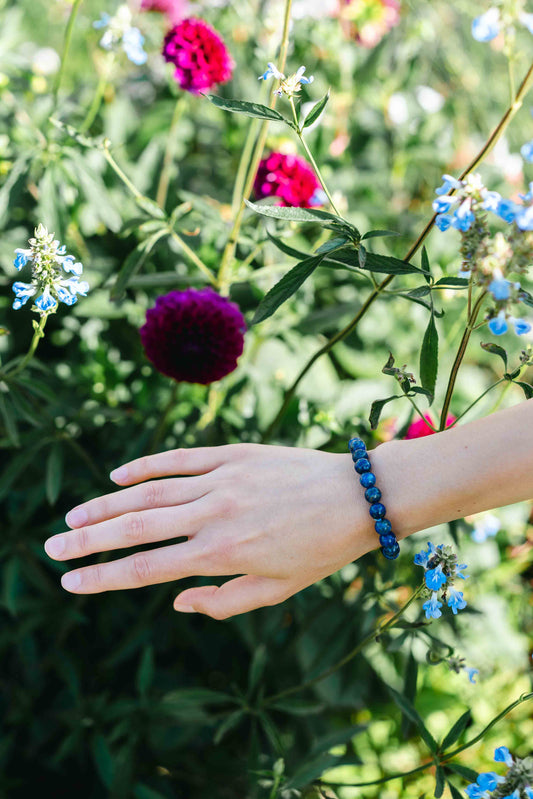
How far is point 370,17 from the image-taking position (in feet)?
6.01

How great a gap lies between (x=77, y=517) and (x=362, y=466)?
321mm

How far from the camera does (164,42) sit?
43.8 inches

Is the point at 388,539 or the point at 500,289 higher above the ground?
the point at 500,289

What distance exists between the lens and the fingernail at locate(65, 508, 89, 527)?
732mm

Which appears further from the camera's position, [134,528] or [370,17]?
[370,17]

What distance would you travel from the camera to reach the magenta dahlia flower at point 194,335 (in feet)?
2.92

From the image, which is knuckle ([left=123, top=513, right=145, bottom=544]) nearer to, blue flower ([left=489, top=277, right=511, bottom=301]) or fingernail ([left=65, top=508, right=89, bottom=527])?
fingernail ([left=65, top=508, right=89, bottom=527])

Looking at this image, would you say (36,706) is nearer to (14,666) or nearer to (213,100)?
(14,666)

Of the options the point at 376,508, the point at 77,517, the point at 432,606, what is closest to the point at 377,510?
the point at 376,508

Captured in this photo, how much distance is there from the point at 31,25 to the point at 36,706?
2.39 m

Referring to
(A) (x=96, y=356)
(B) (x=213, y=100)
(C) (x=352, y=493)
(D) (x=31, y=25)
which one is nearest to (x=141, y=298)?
(A) (x=96, y=356)

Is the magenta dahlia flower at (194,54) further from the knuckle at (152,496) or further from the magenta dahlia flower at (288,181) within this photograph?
the knuckle at (152,496)

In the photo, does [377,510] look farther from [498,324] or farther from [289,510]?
[498,324]

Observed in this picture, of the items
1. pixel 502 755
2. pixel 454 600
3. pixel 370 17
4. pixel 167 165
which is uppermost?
pixel 370 17
